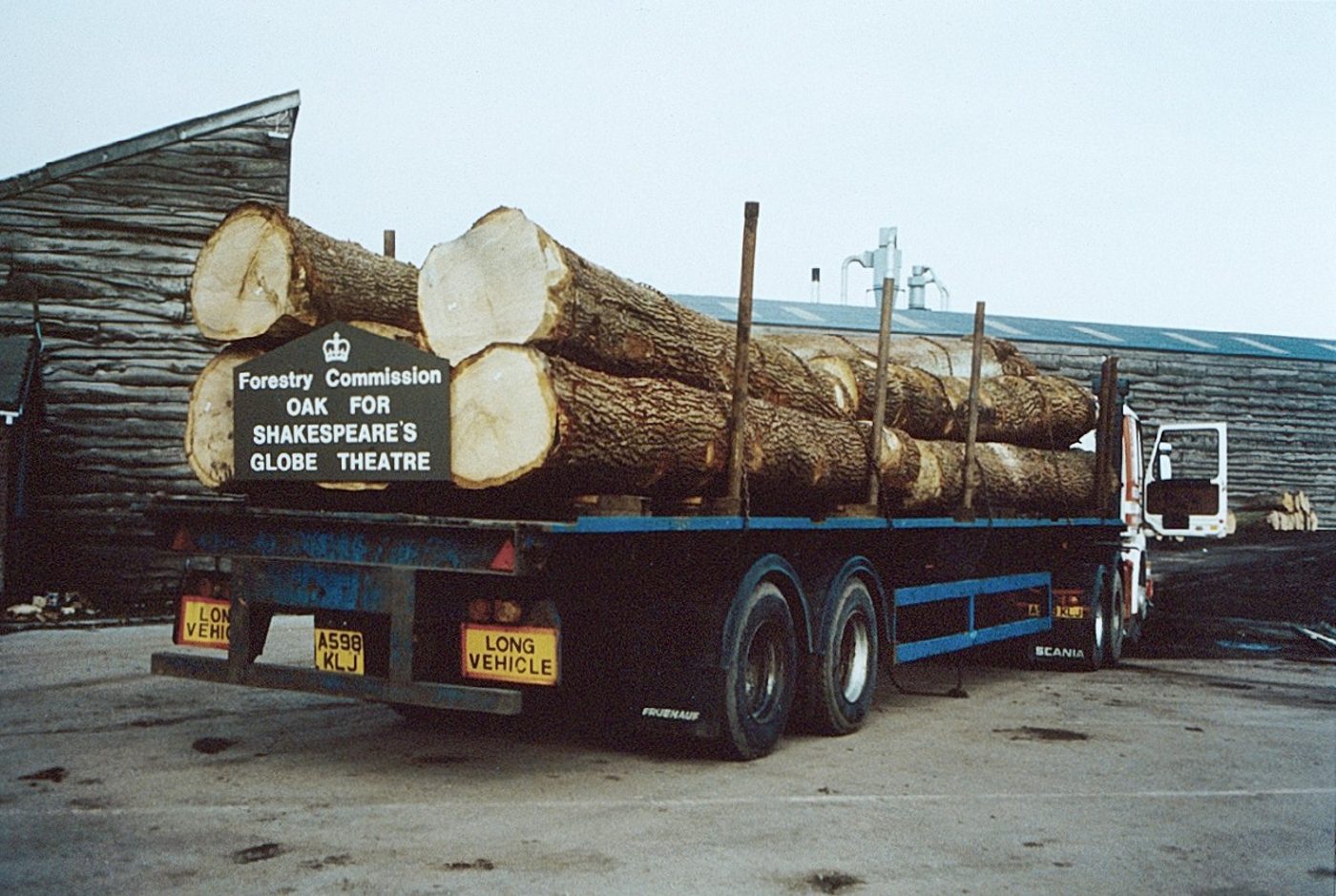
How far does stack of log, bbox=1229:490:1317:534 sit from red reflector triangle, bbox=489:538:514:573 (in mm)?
28674

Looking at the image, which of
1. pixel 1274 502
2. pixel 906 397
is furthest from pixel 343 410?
pixel 1274 502

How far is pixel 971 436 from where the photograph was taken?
973cm

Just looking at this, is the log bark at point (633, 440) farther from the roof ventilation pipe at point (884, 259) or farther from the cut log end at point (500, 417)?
the roof ventilation pipe at point (884, 259)

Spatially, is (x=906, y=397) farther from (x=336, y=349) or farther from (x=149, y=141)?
(x=149, y=141)

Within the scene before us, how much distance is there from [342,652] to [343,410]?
1.13 metres

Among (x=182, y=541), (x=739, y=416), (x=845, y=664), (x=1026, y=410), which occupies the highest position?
(x=1026, y=410)

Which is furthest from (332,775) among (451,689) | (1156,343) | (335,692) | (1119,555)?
(1156,343)

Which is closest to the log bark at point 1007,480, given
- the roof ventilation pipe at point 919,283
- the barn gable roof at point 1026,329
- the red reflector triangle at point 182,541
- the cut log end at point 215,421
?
the cut log end at point 215,421

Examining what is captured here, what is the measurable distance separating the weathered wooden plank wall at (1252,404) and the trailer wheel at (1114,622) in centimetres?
1842

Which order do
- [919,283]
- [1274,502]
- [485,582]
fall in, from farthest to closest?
[919,283] < [1274,502] < [485,582]

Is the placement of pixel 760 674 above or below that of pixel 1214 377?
below

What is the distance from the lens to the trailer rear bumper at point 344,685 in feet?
19.6

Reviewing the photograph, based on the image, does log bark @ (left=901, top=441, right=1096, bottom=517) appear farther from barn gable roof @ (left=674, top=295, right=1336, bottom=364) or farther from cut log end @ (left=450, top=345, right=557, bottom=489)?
barn gable roof @ (left=674, top=295, right=1336, bottom=364)

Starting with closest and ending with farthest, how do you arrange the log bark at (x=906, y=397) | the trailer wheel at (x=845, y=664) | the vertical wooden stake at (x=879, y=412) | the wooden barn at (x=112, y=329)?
the trailer wheel at (x=845, y=664) < the vertical wooden stake at (x=879, y=412) < the log bark at (x=906, y=397) < the wooden barn at (x=112, y=329)
